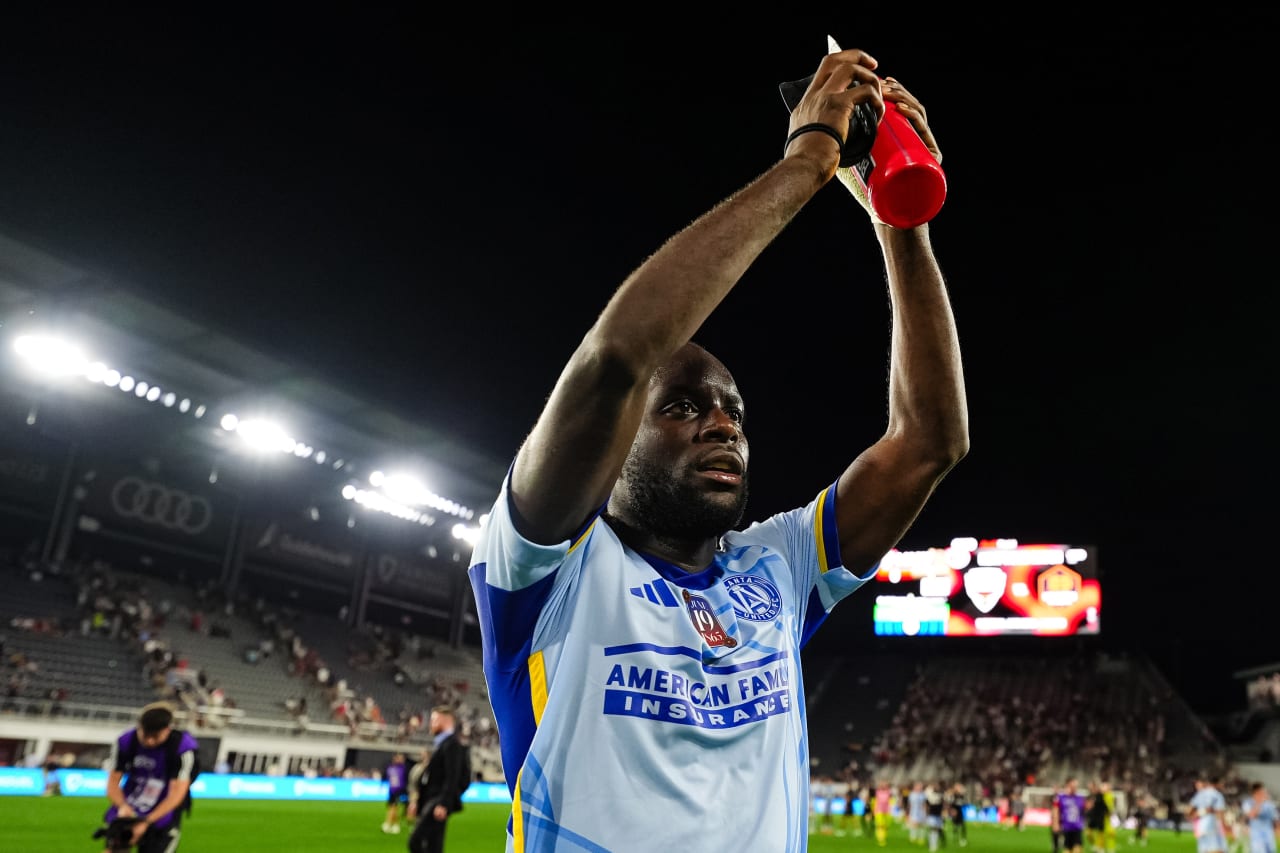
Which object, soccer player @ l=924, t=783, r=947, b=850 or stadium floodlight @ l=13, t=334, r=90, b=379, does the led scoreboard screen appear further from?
stadium floodlight @ l=13, t=334, r=90, b=379

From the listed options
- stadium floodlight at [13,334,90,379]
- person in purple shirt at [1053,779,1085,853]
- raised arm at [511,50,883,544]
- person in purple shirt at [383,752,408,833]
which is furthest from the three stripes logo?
stadium floodlight at [13,334,90,379]

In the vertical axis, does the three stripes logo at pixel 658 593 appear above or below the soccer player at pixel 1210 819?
above

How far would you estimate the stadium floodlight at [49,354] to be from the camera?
26781 mm

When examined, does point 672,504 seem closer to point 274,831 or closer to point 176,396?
point 274,831

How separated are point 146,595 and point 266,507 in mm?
6482

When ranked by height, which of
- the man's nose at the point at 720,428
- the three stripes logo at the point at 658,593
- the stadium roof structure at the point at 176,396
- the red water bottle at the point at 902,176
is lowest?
the three stripes logo at the point at 658,593

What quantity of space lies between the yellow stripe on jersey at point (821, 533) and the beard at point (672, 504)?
41 centimetres

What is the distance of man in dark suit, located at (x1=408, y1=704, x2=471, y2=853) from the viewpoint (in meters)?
10.7

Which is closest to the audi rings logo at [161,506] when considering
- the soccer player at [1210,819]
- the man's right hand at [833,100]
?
the soccer player at [1210,819]

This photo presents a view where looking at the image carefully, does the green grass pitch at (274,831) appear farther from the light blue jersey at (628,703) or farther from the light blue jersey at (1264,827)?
the light blue jersey at (628,703)

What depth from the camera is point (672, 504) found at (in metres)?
2.08

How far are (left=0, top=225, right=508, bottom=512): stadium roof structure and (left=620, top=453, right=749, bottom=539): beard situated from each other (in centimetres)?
2519

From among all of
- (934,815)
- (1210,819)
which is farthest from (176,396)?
(1210,819)

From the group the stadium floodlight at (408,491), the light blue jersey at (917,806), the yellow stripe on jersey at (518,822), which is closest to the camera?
the yellow stripe on jersey at (518,822)
